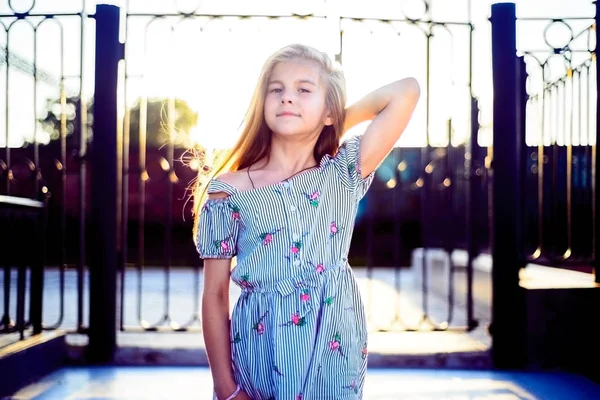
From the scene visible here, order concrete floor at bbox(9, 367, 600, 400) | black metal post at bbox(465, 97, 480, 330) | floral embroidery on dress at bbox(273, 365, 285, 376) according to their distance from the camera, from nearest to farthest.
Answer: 1. floral embroidery on dress at bbox(273, 365, 285, 376)
2. concrete floor at bbox(9, 367, 600, 400)
3. black metal post at bbox(465, 97, 480, 330)

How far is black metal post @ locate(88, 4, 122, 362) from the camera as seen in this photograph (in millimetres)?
3844

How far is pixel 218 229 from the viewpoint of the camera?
4.84 feet

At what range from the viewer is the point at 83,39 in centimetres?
391

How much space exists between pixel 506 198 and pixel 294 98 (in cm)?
261

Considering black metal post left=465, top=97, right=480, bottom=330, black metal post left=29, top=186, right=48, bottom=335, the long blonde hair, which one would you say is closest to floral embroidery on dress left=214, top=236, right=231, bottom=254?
the long blonde hair

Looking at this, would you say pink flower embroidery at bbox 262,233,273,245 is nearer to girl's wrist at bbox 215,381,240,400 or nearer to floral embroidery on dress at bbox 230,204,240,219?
floral embroidery on dress at bbox 230,204,240,219

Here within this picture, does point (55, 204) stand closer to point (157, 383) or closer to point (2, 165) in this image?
point (2, 165)

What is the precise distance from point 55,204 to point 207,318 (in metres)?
12.6

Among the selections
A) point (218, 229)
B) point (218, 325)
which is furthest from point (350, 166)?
point (218, 325)

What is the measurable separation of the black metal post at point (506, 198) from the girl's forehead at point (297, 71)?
2.53 metres

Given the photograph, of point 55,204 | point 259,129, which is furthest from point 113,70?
point 55,204

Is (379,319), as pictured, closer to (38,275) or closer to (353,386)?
(38,275)

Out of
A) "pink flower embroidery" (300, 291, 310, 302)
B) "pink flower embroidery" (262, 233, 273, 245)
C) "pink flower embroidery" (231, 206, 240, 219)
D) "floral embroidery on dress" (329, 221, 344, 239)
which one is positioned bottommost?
"pink flower embroidery" (300, 291, 310, 302)

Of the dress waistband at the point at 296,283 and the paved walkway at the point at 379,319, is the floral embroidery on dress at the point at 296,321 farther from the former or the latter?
the paved walkway at the point at 379,319
